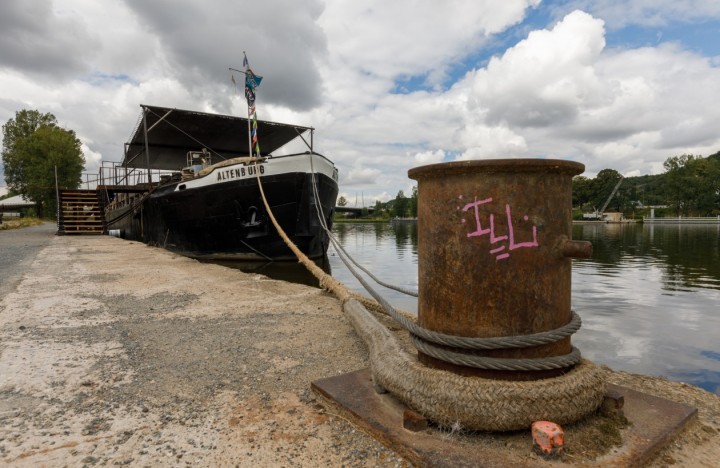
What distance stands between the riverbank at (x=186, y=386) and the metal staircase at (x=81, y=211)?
2030 cm

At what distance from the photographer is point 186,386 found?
2705mm

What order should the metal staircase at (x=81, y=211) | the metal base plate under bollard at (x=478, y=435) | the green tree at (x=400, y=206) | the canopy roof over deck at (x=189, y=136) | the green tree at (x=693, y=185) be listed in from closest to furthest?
1. the metal base plate under bollard at (x=478, y=435)
2. the canopy roof over deck at (x=189, y=136)
3. the metal staircase at (x=81, y=211)
4. the green tree at (x=693, y=185)
5. the green tree at (x=400, y=206)

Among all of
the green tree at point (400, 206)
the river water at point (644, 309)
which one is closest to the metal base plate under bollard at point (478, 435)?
the river water at point (644, 309)

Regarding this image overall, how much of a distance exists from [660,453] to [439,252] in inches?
50.6

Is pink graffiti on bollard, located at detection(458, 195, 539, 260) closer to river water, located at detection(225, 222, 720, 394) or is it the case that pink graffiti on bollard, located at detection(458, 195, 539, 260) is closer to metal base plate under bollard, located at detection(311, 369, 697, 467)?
metal base plate under bollard, located at detection(311, 369, 697, 467)

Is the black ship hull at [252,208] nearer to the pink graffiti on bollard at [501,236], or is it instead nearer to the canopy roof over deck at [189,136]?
the canopy roof over deck at [189,136]

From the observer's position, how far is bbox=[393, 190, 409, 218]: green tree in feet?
419

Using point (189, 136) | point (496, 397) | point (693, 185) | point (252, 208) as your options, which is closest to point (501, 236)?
point (496, 397)

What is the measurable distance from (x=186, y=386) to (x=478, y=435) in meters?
1.73

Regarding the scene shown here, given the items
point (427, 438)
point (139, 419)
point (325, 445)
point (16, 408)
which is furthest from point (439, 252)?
point (16, 408)

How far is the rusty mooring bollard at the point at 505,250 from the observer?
209cm

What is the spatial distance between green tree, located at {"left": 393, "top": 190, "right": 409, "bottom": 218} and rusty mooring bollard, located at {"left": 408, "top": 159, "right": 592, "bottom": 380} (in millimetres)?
125987

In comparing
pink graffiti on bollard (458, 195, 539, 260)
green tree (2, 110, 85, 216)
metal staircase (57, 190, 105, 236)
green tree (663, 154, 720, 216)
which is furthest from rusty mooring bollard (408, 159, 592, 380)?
green tree (663, 154, 720, 216)

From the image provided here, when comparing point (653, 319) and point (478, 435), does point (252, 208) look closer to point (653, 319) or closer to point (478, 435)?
point (653, 319)
